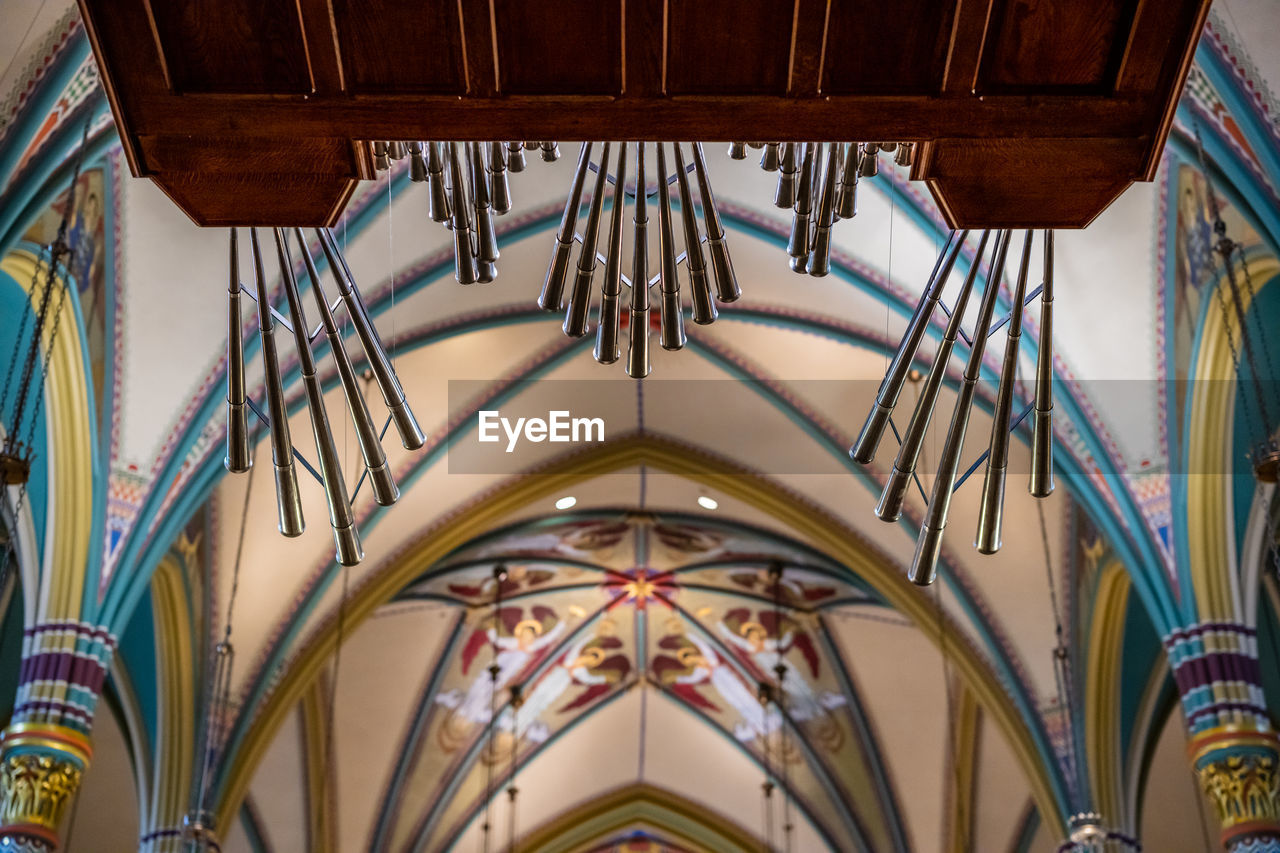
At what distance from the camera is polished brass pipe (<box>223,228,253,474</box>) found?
5805 mm

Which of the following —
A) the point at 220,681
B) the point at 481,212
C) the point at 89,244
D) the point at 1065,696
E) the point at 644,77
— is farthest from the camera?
the point at 220,681

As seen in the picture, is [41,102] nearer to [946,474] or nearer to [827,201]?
[827,201]

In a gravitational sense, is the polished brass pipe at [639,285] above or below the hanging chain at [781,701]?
below

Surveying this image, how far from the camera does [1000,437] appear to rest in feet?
19.7

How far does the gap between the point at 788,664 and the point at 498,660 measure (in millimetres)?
3201

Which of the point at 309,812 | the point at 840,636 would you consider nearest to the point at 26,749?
the point at 309,812

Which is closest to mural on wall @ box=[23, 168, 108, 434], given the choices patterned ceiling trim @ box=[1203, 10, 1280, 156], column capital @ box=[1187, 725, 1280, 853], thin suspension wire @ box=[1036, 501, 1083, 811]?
patterned ceiling trim @ box=[1203, 10, 1280, 156]

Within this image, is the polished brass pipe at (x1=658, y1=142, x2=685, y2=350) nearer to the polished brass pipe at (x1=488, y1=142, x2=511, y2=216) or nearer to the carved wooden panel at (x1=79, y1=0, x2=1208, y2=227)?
the polished brass pipe at (x1=488, y1=142, x2=511, y2=216)

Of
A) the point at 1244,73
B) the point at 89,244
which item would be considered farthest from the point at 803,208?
the point at 89,244

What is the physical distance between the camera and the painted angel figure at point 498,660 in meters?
17.2

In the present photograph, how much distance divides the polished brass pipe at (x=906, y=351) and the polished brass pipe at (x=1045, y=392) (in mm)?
338

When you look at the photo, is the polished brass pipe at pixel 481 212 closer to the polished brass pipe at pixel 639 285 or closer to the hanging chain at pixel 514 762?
the polished brass pipe at pixel 639 285

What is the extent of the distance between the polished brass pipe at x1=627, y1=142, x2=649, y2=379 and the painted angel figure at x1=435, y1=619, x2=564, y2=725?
11.3m

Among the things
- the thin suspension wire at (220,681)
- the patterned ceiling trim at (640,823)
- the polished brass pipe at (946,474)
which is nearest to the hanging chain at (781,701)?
the patterned ceiling trim at (640,823)
